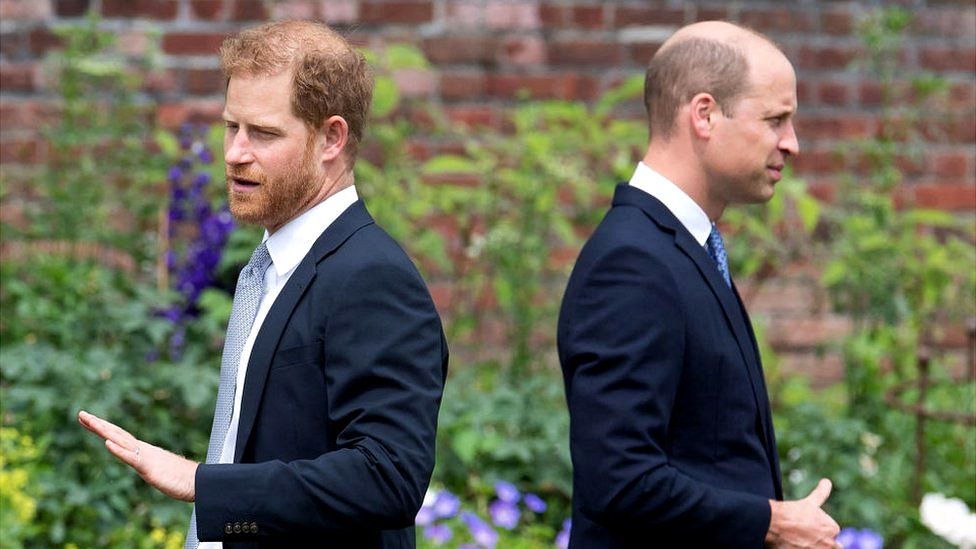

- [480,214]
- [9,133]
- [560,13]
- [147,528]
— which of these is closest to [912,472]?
[480,214]

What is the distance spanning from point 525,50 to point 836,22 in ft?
3.98

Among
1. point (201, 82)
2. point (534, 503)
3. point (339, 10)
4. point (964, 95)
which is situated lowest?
point (534, 503)

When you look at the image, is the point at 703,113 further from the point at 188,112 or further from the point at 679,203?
the point at 188,112

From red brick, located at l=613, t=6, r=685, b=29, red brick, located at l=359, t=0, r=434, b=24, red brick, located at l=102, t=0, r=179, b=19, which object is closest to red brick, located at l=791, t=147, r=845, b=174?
red brick, located at l=613, t=6, r=685, b=29

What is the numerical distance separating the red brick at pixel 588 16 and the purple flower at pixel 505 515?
1946mm

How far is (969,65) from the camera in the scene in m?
5.96

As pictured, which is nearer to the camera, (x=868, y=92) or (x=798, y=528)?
(x=798, y=528)

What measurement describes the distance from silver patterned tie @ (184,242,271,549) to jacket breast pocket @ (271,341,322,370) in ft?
0.45

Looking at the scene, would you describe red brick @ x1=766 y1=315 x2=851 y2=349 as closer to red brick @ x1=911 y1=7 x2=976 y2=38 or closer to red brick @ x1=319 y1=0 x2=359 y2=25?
red brick @ x1=911 y1=7 x2=976 y2=38

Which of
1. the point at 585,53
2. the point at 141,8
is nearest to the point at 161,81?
the point at 141,8

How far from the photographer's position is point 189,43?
5.29 meters

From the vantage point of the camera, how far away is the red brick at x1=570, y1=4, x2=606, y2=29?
5.57 meters

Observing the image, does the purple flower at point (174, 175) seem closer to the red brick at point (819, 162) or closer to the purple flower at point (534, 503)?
the purple flower at point (534, 503)

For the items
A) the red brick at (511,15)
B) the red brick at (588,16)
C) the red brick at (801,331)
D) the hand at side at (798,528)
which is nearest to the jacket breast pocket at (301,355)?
the hand at side at (798,528)
